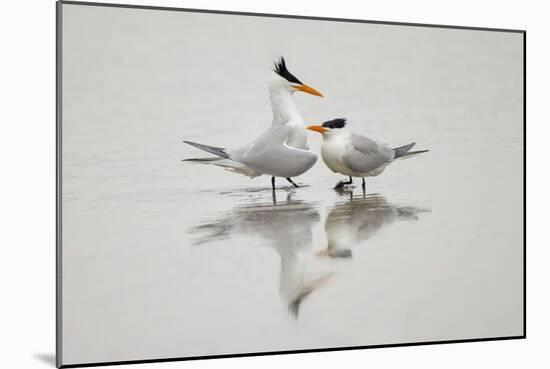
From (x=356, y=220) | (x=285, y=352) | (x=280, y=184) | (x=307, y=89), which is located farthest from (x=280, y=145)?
(x=285, y=352)

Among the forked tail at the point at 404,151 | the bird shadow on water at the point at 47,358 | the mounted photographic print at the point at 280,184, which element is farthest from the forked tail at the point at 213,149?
the bird shadow on water at the point at 47,358

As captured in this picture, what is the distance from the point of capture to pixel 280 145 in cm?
429

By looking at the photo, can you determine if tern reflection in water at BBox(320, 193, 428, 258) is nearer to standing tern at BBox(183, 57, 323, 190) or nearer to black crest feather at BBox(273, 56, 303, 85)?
standing tern at BBox(183, 57, 323, 190)

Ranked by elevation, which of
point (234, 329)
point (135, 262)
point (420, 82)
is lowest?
point (234, 329)

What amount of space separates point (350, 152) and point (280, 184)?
0.41m

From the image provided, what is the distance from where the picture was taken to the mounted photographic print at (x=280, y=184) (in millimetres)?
4016

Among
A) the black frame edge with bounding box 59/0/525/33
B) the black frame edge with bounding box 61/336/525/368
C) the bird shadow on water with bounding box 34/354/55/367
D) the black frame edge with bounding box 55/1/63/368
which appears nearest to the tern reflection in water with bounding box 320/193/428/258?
the black frame edge with bounding box 61/336/525/368

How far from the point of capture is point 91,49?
400cm

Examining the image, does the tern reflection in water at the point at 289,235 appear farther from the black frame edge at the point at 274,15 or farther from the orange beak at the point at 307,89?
the black frame edge at the point at 274,15

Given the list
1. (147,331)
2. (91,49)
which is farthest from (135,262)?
(91,49)

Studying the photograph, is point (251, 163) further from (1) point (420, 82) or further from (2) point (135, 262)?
(1) point (420, 82)

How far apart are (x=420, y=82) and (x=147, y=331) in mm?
1929

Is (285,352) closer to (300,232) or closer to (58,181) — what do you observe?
(300,232)

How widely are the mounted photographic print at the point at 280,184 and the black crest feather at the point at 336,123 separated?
1 centimetres
